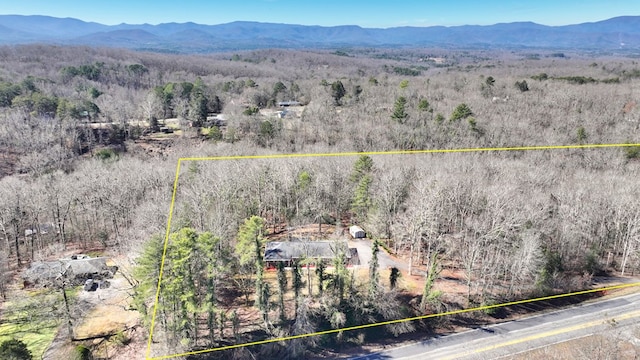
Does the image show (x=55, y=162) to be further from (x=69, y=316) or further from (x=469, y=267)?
(x=469, y=267)

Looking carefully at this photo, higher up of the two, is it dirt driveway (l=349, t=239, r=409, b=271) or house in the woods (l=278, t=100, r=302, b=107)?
house in the woods (l=278, t=100, r=302, b=107)

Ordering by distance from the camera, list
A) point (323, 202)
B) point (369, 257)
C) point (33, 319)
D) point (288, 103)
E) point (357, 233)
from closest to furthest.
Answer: point (33, 319), point (369, 257), point (357, 233), point (323, 202), point (288, 103)

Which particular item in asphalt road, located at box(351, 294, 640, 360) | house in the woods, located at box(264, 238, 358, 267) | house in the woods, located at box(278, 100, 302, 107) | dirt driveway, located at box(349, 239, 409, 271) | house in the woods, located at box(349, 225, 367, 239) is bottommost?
asphalt road, located at box(351, 294, 640, 360)

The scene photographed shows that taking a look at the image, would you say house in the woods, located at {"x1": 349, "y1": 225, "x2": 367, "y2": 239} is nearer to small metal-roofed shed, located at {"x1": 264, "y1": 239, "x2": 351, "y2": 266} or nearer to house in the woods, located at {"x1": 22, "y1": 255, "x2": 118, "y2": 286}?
small metal-roofed shed, located at {"x1": 264, "y1": 239, "x2": 351, "y2": 266}

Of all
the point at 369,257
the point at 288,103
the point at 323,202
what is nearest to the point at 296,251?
the point at 369,257

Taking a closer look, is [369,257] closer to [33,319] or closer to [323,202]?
[323,202]

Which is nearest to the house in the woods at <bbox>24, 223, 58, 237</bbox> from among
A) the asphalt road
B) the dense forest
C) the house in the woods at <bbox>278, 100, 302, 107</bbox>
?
the dense forest

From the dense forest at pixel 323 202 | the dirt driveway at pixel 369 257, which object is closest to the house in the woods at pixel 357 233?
the dirt driveway at pixel 369 257
